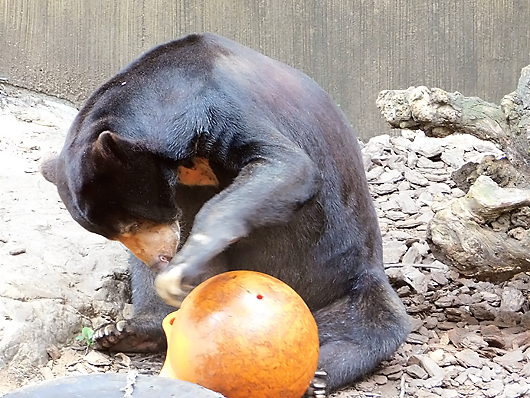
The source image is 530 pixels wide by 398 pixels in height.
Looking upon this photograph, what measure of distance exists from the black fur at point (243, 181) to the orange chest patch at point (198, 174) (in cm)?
5

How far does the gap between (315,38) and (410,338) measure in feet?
12.7


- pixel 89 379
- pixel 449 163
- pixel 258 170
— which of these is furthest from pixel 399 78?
pixel 89 379

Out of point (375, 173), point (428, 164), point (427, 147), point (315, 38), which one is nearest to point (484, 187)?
point (375, 173)

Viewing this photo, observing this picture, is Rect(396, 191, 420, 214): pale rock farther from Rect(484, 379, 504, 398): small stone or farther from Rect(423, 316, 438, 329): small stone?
Rect(484, 379, 504, 398): small stone

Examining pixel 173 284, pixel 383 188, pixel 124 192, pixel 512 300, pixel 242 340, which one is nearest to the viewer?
pixel 242 340

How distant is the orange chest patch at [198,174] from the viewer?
316 centimetres

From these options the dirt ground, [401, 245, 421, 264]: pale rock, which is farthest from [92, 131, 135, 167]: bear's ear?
[401, 245, 421, 264]: pale rock

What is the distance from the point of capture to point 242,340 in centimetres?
231

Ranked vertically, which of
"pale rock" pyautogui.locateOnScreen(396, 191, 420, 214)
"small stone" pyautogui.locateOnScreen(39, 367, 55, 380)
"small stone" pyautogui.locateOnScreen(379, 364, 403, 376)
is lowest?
"small stone" pyautogui.locateOnScreen(379, 364, 403, 376)

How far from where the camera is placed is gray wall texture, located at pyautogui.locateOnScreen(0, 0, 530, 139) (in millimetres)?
6543

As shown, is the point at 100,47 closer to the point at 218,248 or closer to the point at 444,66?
the point at 444,66

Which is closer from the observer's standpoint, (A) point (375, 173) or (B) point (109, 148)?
(B) point (109, 148)

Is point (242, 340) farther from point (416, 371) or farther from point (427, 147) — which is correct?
point (427, 147)

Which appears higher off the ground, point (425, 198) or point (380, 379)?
point (425, 198)
